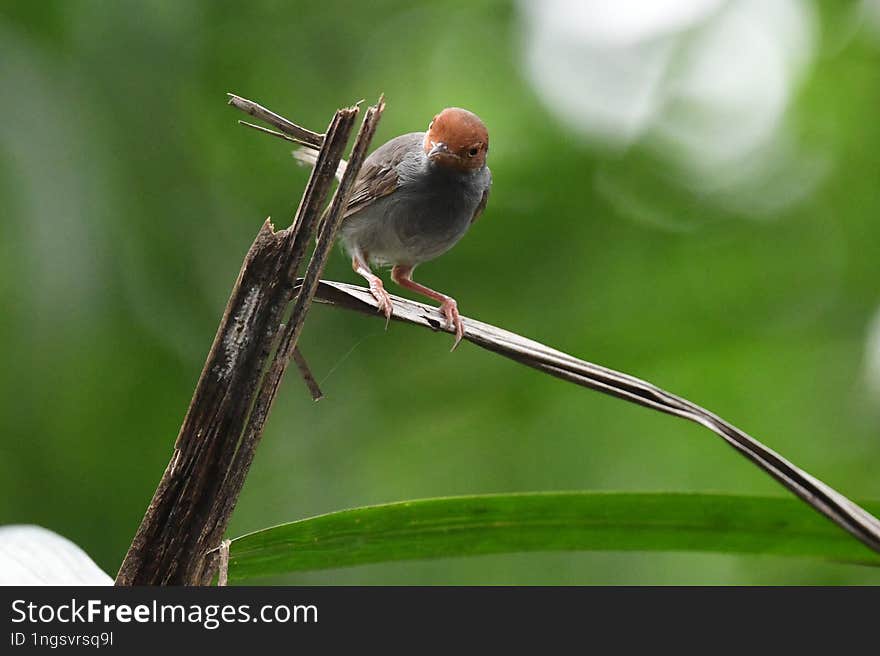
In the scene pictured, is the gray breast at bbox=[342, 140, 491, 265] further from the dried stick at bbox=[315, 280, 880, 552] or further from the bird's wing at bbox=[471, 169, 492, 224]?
the dried stick at bbox=[315, 280, 880, 552]

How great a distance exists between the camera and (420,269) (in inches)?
214

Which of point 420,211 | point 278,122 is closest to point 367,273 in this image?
point 420,211

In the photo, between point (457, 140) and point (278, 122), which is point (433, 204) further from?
point (278, 122)

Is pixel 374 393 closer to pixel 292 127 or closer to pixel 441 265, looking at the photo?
pixel 441 265

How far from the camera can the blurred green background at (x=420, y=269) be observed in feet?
15.6

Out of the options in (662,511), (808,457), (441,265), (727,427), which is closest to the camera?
(727,427)

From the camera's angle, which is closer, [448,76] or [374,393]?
[374,393]

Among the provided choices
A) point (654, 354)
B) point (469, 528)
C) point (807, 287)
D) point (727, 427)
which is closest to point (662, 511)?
point (727, 427)

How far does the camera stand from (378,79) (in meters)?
5.99

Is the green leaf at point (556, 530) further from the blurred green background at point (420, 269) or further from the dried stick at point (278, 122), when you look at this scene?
the blurred green background at point (420, 269)

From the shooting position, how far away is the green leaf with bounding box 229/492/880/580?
145 centimetres

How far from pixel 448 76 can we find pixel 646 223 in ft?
5.97

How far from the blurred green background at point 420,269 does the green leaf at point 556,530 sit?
9.89 feet

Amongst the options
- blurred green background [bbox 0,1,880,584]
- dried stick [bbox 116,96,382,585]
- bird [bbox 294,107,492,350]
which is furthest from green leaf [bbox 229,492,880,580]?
blurred green background [bbox 0,1,880,584]
